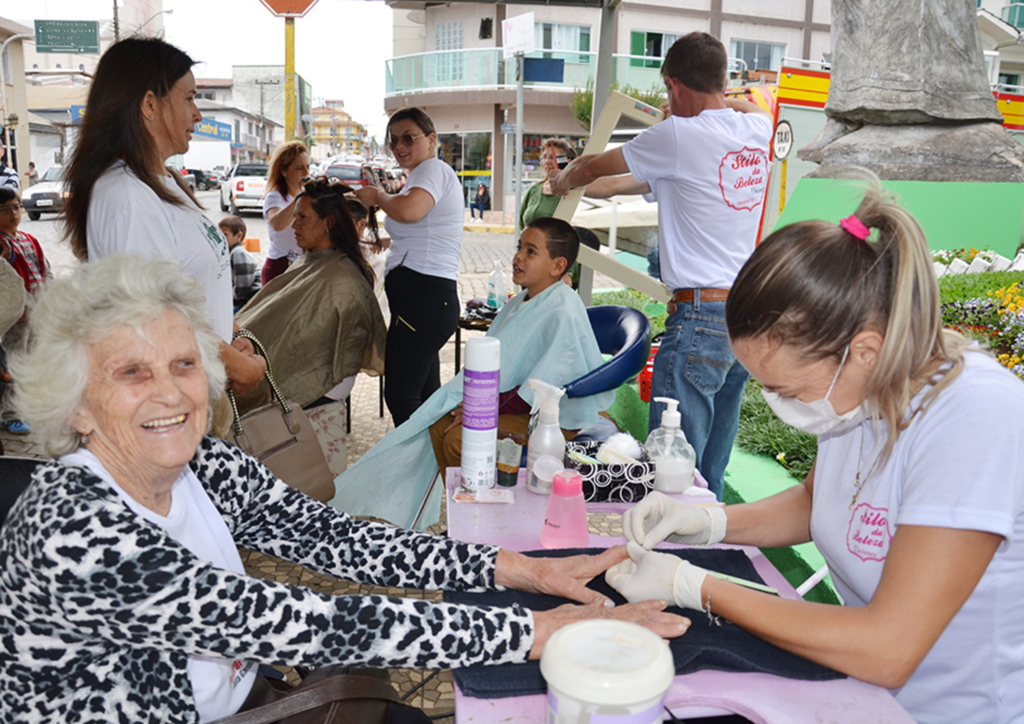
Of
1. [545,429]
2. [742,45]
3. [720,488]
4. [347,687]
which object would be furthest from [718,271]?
[742,45]

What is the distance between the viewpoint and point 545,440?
180 centimetres

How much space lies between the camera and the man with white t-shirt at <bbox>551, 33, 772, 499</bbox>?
8.25 feet

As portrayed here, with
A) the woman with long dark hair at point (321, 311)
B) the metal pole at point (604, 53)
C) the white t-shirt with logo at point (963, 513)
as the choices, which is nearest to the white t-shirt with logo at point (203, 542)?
the white t-shirt with logo at point (963, 513)

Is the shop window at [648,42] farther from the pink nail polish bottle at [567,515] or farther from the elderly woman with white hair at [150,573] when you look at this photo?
the elderly woman with white hair at [150,573]

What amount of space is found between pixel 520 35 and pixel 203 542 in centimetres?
574

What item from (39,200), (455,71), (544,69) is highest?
(455,71)

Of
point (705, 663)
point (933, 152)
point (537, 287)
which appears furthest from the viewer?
point (933, 152)

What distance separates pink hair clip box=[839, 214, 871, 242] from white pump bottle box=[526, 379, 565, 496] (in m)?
0.88

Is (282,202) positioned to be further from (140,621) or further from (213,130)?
(213,130)

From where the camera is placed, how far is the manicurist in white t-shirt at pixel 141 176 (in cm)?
198

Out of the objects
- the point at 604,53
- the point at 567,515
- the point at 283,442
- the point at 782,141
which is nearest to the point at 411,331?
the point at 283,442

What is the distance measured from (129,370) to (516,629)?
777mm

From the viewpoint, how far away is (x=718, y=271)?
2570 millimetres

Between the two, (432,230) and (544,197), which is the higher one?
(544,197)
